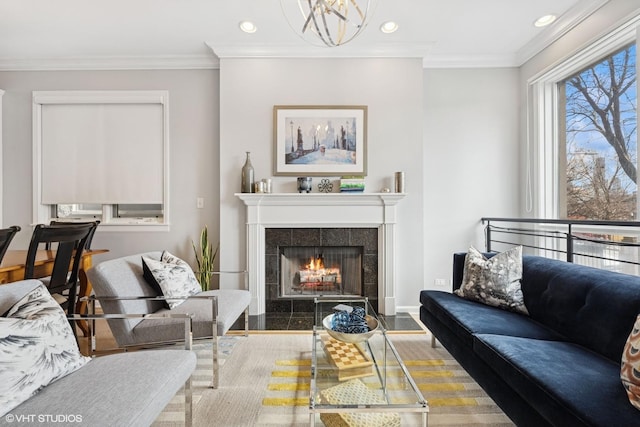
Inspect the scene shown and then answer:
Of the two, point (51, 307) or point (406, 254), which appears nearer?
point (51, 307)

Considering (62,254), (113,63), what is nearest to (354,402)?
(62,254)

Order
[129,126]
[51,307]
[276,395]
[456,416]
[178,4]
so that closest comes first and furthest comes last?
[51,307] < [456,416] < [276,395] < [178,4] < [129,126]

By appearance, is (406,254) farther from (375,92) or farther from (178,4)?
(178,4)

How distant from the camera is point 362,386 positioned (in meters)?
1.35

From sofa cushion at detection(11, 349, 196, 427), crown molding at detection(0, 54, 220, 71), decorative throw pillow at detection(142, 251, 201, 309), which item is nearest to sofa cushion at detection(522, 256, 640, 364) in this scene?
sofa cushion at detection(11, 349, 196, 427)

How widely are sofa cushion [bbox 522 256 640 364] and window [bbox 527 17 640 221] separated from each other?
1.17 m

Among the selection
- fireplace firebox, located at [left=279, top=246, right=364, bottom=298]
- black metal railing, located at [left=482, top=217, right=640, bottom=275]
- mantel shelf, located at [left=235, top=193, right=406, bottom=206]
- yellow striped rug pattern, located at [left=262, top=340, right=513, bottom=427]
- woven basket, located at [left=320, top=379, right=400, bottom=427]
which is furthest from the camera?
fireplace firebox, located at [left=279, top=246, right=364, bottom=298]

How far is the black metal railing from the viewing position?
2.36m

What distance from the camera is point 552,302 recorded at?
1855 millimetres

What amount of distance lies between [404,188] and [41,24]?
3.79 meters

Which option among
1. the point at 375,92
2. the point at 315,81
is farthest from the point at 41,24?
A: the point at 375,92

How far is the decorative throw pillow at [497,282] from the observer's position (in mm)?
2105

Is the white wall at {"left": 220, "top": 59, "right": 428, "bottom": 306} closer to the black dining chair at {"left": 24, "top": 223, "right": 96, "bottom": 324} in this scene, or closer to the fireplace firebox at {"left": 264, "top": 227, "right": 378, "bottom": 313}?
the fireplace firebox at {"left": 264, "top": 227, "right": 378, "bottom": 313}

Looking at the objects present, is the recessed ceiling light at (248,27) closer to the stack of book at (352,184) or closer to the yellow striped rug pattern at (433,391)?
the stack of book at (352,184)
